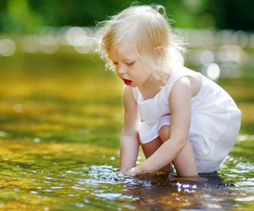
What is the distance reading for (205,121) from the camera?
2.36m

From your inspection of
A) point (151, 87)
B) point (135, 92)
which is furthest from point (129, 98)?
point (151, 87)

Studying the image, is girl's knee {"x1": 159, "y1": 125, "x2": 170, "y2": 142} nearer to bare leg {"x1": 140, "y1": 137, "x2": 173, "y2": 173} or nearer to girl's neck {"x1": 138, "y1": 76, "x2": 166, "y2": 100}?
bare leg {"x1": 140, "y1": 137, "x2": 173, "y2": 173}

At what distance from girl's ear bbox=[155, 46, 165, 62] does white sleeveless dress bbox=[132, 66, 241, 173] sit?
0.10 metres

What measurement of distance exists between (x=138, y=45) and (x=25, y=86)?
3973mm

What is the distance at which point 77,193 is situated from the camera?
1.88 meters

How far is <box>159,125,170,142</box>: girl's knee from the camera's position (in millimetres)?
2254

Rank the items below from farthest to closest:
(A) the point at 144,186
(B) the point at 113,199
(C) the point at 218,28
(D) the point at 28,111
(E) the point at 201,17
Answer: (E) the point at 201,17, (C) the point at 218,28, (D) the point at 28,111, (A) the point at 144,186, (B) the point at 113,199

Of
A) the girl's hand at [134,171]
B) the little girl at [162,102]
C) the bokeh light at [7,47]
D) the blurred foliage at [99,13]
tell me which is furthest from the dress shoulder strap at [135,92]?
the blurred foliage at [99,13]

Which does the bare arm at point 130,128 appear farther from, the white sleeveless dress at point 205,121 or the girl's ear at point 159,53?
the girl's ear at point 159,53

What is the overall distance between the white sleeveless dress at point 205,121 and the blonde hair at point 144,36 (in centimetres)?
11

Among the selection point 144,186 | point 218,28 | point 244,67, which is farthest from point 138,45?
point 218,28

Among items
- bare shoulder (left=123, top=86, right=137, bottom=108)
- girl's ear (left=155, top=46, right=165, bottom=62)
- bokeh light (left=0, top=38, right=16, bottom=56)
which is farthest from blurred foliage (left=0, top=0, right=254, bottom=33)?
girl's ear (left=155, top=46, right=165, bottom=62)

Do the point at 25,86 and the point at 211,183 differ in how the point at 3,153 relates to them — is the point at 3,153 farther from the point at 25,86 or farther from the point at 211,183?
the point at 25,86

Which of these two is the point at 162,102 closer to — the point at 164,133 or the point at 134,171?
the point at 164,133
